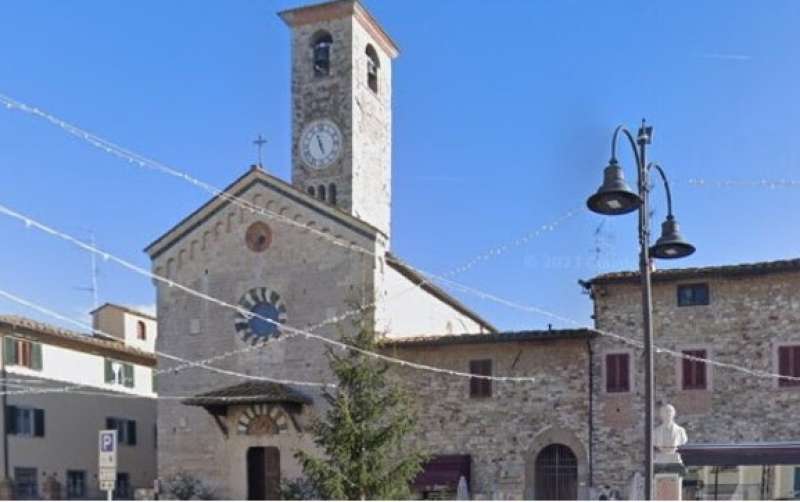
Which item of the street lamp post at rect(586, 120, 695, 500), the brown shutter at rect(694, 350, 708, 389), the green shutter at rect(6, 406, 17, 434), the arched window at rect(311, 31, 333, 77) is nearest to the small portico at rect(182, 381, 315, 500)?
the green shutter at rect(6, 406, 17, 434)

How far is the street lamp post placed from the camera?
11477mm

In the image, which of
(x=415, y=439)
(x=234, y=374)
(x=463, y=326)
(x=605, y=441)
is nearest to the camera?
(x=605, y=441)

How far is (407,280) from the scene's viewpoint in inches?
1219

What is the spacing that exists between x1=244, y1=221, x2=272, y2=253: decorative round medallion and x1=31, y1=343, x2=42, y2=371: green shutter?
26.6ft

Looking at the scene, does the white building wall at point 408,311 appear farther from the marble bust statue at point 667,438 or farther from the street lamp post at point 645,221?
the street lamp post at point 645,221

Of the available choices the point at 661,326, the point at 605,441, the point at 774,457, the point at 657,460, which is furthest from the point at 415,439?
the point at 657,460

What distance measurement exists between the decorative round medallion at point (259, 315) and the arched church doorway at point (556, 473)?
28.9ft

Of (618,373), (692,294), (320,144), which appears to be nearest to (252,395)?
(320,144)

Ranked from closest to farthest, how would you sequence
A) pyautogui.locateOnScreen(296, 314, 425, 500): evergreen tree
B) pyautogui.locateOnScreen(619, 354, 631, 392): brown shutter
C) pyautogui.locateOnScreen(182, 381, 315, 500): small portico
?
pyautogui.locateOnScreen(296, 314, 425, 500): evergreen tree → pyautogui.locateOnScreen(619, 354, 631, 392): brown shutter → pyautogui.locateOnScreen(182, 381, 315, 500): small portico

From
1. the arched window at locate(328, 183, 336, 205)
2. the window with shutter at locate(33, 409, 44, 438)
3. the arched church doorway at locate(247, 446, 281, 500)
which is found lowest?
the arched church doorway at locate(247, 446, 281, 500)

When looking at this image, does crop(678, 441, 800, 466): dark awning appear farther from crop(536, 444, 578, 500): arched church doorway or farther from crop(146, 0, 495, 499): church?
crop(146, 0, 495, 499): church

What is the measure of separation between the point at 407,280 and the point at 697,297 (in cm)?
976

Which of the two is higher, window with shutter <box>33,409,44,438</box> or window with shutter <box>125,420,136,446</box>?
window with shutter <box>33,409,44,438</box>

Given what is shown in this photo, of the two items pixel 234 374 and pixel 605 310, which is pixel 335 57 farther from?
pixel 605 310
